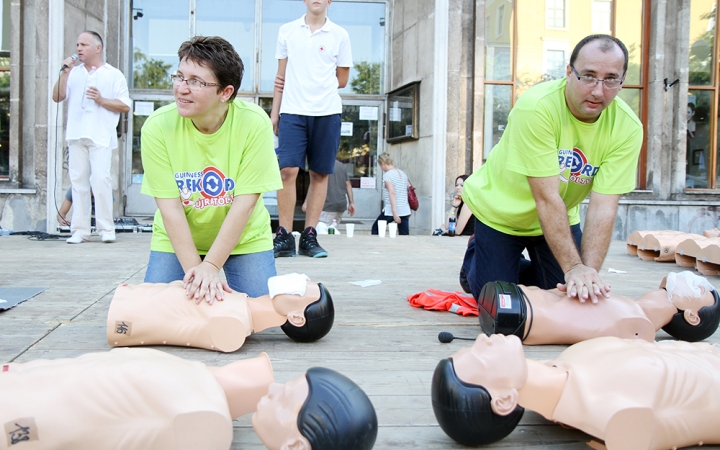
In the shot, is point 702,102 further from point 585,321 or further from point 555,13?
point 585,321

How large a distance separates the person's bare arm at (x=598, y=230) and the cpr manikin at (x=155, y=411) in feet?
5.15

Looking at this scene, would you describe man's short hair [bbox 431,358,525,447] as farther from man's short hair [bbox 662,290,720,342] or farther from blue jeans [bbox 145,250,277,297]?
blue jeans [bbox 145,250,277,297]

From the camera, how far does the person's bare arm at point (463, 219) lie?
690 centimetres

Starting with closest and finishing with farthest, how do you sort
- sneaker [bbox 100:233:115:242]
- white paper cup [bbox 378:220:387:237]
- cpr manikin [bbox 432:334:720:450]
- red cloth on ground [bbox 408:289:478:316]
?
cpr manikin [bbox 432:334:720:450] → red cloth on ground [bbox 408:289:478:316] → sneaker [bbox 100:233:115:242] → white paper cup [bbox 378:220:387:237]

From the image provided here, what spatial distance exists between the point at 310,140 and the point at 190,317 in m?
2.87

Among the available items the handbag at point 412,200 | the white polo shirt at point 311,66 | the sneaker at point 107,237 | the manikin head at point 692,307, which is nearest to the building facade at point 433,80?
the handbag at point 412,200

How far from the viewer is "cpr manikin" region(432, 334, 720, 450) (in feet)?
4.46

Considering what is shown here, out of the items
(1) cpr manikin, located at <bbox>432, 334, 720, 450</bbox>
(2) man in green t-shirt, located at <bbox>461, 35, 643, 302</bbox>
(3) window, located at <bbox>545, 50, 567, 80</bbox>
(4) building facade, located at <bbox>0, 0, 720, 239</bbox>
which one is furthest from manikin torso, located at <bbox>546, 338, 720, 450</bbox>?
(3) window, located at <bbox>545, 50, 567, 80</bbox>

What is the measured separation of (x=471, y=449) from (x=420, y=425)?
6.4 inches

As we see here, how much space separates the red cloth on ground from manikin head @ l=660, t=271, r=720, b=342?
818 mm

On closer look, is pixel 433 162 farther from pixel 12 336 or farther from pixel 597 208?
pixel 12 336

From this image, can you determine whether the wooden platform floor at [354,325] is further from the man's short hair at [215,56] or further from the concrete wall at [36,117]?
the concrete wall at [36,117]

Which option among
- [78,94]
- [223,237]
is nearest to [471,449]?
[223,237]

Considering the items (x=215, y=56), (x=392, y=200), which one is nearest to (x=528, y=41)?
(x=392, y=200)
